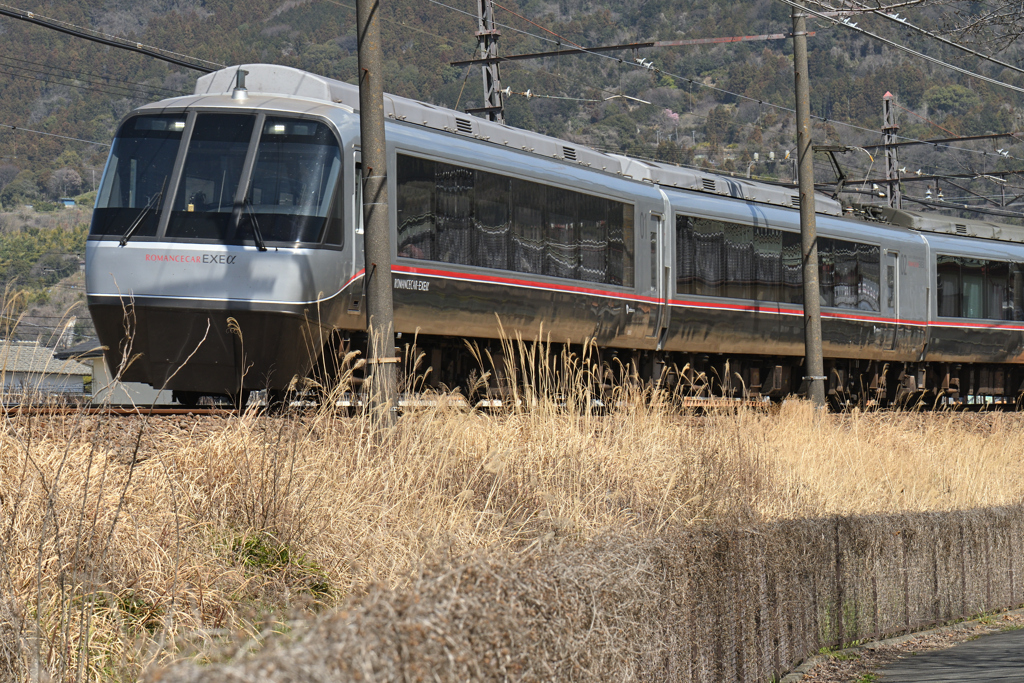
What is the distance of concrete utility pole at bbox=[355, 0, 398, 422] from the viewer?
835 cm

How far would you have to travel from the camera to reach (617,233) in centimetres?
1571

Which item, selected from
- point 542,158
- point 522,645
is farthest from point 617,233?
point 522,645

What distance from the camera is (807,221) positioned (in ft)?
52.7

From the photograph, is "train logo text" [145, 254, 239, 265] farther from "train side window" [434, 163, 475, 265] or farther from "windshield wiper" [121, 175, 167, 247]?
"train side window" [434, 163, 475, 265]

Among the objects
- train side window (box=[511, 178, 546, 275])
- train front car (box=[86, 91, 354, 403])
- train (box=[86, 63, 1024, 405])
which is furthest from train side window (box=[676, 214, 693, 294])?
train front car (box=[86, 91, 354, 403])

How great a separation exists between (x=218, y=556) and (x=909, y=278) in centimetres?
1810

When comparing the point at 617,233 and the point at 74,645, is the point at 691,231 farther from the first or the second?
the point at 74,645

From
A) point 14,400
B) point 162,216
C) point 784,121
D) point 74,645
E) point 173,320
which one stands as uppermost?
point 784,121

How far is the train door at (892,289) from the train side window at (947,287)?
1406mm

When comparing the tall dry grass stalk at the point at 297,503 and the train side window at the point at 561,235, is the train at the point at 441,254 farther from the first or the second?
the tall dry grass stalk at the point at 297,503

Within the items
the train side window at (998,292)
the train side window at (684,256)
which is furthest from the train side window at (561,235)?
the train side window at (998,292)

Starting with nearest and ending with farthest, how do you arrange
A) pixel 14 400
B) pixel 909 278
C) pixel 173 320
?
pixel 14 400, pixel 173 320, pixel 909 278

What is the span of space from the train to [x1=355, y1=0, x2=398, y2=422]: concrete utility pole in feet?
3.07

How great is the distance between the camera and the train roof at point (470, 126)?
1236 cm
